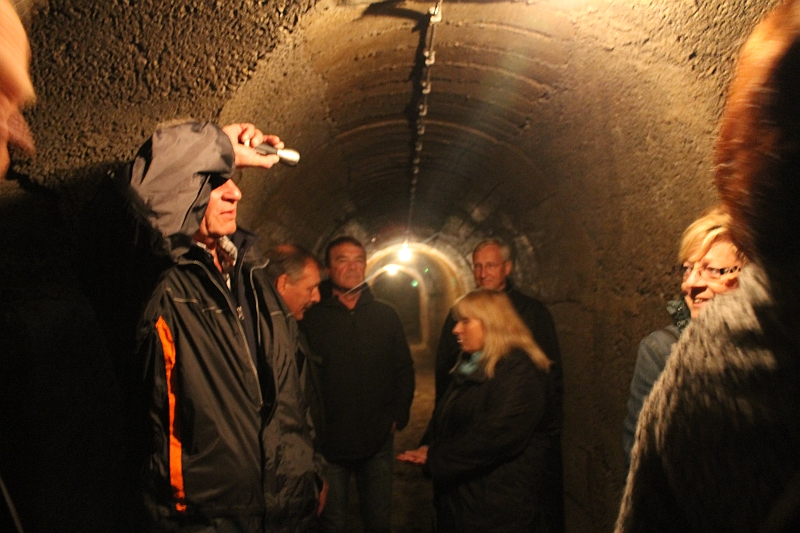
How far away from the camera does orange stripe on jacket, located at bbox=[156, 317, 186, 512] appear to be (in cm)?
154

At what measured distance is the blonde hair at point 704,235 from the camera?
7.13 feet

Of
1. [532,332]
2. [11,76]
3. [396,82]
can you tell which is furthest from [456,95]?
[11,76]

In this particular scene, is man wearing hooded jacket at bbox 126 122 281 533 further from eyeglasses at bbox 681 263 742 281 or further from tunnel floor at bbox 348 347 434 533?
tunnel floor at bbox 348 347 434 533

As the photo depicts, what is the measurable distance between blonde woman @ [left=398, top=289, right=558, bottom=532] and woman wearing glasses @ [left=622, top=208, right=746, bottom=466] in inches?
22.4

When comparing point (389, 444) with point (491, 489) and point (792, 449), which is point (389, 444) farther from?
point (792, 449)

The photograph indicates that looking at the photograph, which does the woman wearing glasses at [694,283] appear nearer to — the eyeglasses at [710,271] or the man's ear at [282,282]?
the eyeglasses at [710,271]

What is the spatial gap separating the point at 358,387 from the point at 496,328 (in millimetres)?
1193

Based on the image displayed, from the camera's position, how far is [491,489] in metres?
2.85

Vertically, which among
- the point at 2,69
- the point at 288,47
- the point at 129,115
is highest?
the point at 288,47

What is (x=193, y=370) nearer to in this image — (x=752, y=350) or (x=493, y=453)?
(x=752, y=350)

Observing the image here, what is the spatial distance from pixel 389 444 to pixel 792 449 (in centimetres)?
338

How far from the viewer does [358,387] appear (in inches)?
146

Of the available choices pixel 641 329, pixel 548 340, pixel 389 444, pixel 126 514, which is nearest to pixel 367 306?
pixel 389 444

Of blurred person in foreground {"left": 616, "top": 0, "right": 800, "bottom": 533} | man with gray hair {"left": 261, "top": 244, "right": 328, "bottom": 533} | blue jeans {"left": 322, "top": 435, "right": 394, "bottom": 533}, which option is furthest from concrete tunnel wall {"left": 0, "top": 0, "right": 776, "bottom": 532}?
blurred person in foreground {"left": 616, "top": 0, "right": 800, "bottom": 533}
